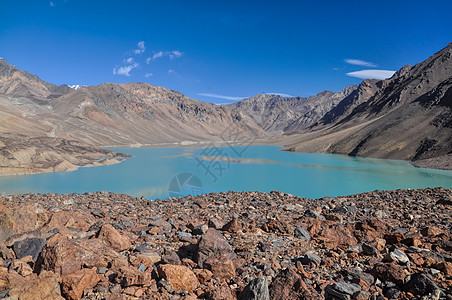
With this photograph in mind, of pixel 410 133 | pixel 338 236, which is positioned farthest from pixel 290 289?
pixel 410 133

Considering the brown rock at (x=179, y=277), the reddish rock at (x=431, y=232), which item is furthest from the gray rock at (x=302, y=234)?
the brown rock at (x=179, y=277)

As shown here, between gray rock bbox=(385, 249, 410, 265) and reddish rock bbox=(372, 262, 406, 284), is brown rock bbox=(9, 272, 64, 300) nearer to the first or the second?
reddish rock bbox=(372, 262, 406, 284)

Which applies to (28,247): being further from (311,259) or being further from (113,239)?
(311,259)

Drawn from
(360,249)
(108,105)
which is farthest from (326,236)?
(108,105)

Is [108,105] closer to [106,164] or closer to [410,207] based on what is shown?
[106,164]

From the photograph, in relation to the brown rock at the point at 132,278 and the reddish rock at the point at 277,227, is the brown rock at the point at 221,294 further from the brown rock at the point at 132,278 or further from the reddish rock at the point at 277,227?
the reddish rock at the point at 277,227

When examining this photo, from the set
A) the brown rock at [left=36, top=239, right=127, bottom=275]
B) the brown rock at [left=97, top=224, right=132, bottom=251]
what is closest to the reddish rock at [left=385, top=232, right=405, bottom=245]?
the brown rock at [left=36, top=239, right=127, bottom=275]
